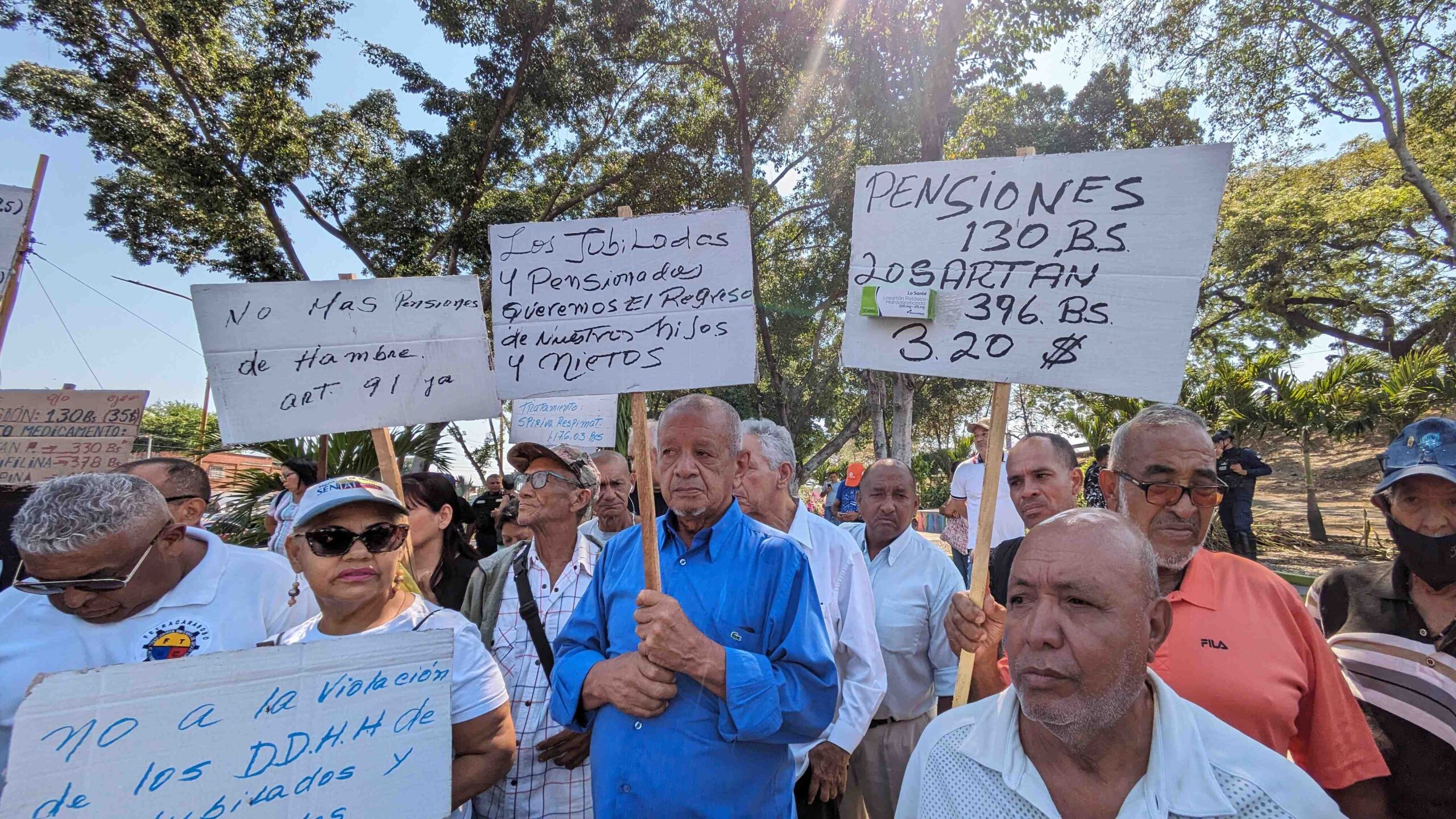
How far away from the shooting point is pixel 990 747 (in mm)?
1562

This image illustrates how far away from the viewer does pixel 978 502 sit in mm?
7234

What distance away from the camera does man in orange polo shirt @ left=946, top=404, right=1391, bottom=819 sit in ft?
5.95

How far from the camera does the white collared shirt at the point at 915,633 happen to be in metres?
3.06

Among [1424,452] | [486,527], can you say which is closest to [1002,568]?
[1424,452]

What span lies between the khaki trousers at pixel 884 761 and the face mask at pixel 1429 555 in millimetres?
1797

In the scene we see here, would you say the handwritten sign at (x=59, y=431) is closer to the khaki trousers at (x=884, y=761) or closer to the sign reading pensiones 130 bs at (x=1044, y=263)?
the khaki trousers at (x=884, y=761)

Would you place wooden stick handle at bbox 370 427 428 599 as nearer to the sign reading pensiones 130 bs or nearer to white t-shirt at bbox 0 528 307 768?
white t-shirt at bbox 0 528 307 768

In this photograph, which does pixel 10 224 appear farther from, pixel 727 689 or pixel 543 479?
pixel 727 689

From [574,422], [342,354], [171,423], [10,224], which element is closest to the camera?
[342,354]

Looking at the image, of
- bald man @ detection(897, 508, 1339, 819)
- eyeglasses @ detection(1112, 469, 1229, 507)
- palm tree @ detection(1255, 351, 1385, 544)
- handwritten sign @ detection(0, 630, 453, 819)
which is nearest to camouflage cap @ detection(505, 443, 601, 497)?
handwritten sign @ detection(0, 630, 453, 819)

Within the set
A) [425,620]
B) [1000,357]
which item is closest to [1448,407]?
[1000,357]

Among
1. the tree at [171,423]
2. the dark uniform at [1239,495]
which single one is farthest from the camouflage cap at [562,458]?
the tree at [171,423]

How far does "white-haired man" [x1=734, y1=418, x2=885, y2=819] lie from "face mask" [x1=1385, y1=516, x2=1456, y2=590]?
169cm

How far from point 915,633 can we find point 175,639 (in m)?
2.75
